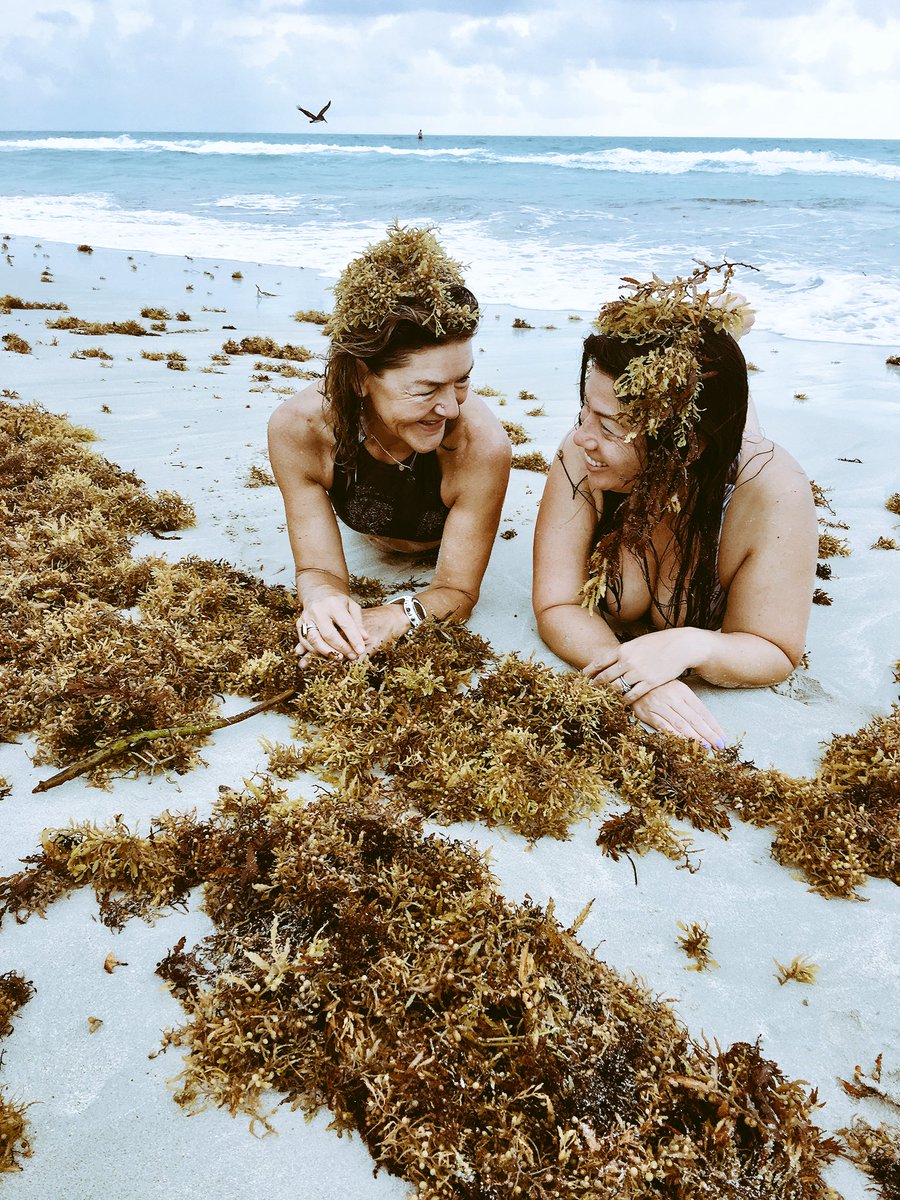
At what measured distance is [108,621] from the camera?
3.14 metres

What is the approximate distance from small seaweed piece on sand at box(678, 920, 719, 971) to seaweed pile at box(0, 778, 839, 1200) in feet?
0.74

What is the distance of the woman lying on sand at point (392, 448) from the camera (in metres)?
3.03

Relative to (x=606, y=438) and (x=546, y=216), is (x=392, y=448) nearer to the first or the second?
(x=606, y=438)

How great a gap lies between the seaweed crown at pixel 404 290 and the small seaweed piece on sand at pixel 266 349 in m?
5.84

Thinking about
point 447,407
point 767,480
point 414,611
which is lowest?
point 414,611

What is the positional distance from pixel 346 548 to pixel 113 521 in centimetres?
134

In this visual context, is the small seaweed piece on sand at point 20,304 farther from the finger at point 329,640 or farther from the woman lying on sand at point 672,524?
the woman lying on sand at point 672,524

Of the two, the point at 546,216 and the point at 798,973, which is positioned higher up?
the point at 546,216

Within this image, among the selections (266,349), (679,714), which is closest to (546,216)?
(266,349)

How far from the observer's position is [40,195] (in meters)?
26.0

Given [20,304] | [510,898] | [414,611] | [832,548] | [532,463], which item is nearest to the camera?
[510,898]

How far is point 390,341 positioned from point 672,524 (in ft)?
4.52

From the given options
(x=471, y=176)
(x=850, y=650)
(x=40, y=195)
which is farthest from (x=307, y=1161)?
(x=471, y=176)

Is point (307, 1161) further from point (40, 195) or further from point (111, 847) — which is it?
point (40, 195)
